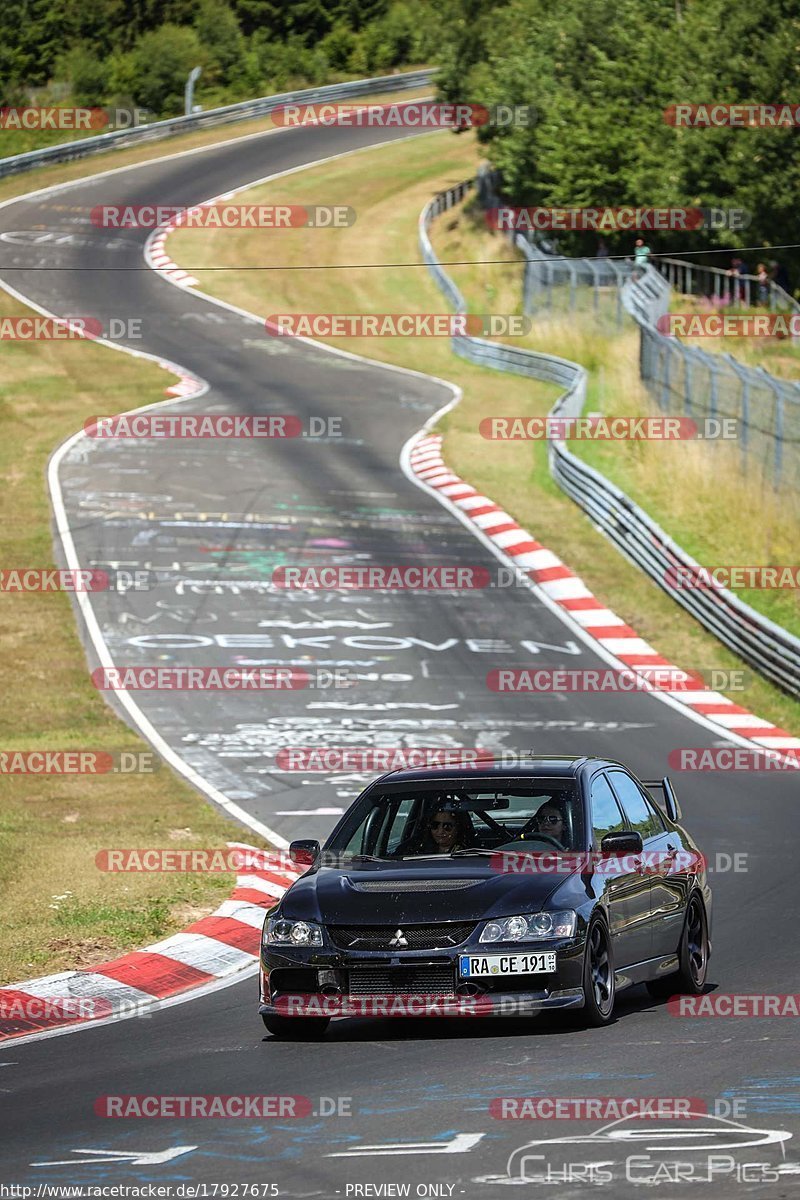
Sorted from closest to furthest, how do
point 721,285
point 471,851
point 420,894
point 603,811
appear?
point 420,894
point 471,851
point 603,811
point 721,285

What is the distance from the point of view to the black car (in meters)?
9.04

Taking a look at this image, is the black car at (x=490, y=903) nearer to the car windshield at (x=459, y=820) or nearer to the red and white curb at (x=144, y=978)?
the car windshield at (x=459, y=820)

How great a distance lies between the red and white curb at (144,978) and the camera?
10633 mm

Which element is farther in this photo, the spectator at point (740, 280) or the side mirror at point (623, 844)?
the spectator at point (740, 280)

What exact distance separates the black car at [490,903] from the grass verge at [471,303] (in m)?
12.5

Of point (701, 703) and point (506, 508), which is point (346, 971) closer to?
point (701, 703)

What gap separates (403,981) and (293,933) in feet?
2.11

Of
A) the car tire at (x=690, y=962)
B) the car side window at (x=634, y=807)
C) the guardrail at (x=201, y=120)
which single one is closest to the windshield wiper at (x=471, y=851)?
the car side window at (x=634, y=807)

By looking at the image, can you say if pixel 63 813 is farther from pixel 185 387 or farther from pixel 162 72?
pixel 162 72

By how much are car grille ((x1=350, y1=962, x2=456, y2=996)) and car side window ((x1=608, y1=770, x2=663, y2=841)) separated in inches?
78.7

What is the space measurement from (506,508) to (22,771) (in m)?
15.2

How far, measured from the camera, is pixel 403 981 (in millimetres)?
9062

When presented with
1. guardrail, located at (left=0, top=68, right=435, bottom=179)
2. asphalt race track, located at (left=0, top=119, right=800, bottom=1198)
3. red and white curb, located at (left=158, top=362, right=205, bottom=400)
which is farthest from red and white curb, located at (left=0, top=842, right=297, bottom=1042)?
guardrail, located at (left=0, top=68, right=435, bottom=179)

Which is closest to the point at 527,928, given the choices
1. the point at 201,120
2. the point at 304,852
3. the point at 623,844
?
the point at 623,844
